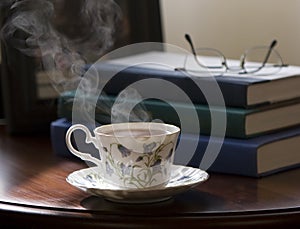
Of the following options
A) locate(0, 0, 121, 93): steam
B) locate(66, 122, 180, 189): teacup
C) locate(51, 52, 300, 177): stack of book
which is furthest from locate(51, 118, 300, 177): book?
locate(0, 0, 121, 93): steam

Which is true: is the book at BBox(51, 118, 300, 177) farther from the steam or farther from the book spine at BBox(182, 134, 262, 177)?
the steam

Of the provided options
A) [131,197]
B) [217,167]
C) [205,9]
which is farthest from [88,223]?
[205,9]

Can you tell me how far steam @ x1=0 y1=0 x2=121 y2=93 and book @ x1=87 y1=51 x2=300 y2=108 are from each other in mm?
54

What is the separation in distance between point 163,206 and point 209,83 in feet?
0.75

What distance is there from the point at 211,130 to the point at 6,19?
41cm

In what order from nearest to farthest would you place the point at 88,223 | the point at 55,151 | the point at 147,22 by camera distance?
the point at 88,223 → the point at 55,151 → the point at 147,22

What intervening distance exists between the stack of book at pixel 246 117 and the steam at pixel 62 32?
0.10 m

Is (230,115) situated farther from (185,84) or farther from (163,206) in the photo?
(163,206)

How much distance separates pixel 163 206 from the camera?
80 cm

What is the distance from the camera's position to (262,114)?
3.11ft

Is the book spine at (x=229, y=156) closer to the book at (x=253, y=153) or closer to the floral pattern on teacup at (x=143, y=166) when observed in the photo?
the book at (x=253, y=153)

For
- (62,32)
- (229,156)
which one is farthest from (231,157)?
(62,32)

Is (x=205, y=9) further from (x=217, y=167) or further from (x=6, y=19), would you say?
(x=217, y=167)

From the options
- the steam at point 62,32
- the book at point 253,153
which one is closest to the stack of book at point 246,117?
the book at point 253,153
